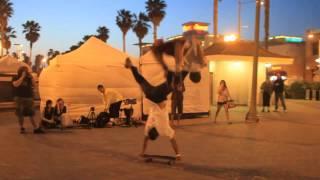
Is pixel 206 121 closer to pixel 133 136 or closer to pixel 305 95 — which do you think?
pixel 133 136

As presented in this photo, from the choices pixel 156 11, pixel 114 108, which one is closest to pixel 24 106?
pixel 114 108

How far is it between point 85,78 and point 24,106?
3.75 metres

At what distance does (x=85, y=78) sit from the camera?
1889cm

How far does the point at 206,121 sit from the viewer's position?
2005 cm

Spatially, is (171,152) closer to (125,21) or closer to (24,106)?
(24,106)

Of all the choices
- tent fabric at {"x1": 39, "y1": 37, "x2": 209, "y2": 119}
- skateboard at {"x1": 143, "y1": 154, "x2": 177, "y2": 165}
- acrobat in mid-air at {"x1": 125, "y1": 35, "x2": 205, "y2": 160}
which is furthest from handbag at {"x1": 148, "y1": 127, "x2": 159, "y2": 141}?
tent fabric at {"x1": 39, "y1": 37, "x2": 209, "y2": 119}

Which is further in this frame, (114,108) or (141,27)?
(141,27)

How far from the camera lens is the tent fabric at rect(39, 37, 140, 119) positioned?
1848 centimetres

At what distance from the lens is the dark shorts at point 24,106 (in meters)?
15.4

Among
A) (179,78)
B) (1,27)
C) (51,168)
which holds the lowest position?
(51,168)

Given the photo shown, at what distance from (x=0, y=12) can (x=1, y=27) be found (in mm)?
3489

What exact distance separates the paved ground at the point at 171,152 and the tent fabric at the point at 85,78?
1.90 meters

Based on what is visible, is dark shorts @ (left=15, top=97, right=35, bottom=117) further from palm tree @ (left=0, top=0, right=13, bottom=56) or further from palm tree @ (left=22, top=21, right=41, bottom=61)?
palm tree @ (left=22, top=21, right=41, bottom=61)

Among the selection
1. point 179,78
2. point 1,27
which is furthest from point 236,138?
point 1,27
